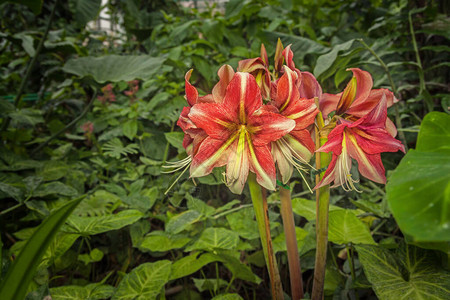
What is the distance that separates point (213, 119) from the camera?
1.57ft

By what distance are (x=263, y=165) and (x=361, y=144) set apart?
0.18 metres

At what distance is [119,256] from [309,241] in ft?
2.46

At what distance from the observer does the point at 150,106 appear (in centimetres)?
149

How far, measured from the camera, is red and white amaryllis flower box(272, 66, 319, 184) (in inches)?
19.0

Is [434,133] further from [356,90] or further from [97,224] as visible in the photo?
[97,224]

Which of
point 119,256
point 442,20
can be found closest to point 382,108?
point 119,256

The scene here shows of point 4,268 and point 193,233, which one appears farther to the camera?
point 193,233

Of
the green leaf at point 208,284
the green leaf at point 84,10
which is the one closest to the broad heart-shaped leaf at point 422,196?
the green leaf at point 208,284

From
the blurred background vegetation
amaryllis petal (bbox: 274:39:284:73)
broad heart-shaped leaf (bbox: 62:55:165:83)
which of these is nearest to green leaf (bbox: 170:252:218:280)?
the blurred background vegetation

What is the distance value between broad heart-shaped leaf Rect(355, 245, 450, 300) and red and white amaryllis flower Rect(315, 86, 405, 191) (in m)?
0.18

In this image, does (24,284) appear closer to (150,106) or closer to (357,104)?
(357,104)

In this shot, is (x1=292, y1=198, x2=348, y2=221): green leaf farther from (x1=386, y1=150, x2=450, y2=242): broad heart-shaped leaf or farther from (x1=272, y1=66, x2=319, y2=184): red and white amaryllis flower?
(x1=386, y1=150, x2=450, y2=242): broad heart-shaped leaf

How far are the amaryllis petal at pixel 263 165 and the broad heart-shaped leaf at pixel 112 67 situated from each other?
1.10m

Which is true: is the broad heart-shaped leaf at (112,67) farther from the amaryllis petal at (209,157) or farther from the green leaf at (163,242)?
the amaryllis petal at (209,157)
